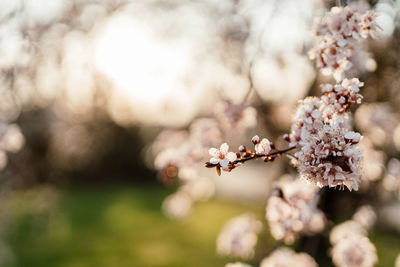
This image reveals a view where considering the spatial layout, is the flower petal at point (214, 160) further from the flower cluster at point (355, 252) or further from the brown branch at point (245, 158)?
the flower cluster at point (355, 252)

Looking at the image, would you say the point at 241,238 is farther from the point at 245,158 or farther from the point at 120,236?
the point at 120,236

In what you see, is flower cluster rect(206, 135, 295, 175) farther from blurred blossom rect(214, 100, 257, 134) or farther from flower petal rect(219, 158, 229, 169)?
blurred blossom rect(214, 100, 257, 134)

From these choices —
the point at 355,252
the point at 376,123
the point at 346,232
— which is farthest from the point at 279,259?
the point at 376,123

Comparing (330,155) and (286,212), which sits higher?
(330,155)

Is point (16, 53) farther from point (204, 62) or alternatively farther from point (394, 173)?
point (394, 173)

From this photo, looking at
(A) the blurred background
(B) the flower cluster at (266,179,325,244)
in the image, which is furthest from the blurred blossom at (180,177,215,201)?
(B) the flower cluster at (266,179,325,244)
